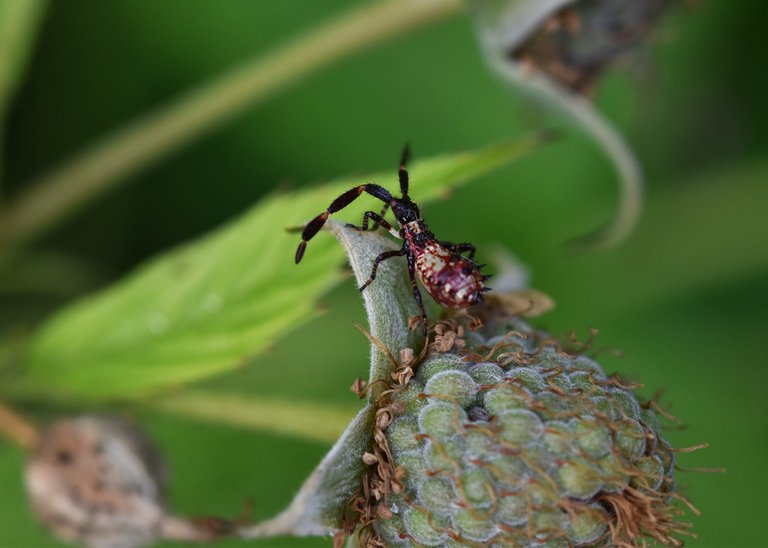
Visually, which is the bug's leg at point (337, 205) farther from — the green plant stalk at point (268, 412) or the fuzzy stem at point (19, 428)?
the fuzzy stem at point (19, 428)

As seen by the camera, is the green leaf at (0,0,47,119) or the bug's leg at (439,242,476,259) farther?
the green leaf at (0,0,47,119)

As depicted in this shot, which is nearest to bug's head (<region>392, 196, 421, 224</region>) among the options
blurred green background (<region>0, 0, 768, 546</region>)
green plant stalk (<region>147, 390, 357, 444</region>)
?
green plant stalk (<region>147, 390, 357, 444</region>)

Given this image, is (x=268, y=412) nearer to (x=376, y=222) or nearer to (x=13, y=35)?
(x=376, y=222)

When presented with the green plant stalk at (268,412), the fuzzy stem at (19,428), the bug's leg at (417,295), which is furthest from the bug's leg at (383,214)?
the fuzzy stem at (19,428)

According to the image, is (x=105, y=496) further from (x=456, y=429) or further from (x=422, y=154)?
(x=422, y=154)

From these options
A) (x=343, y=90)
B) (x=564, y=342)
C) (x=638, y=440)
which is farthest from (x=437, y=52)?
(x=638, y=440)

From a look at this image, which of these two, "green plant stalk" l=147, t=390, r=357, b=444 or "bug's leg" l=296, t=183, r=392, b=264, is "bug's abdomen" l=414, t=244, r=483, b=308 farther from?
"green plant stalk" l=147, t=390, r=357, b=444
